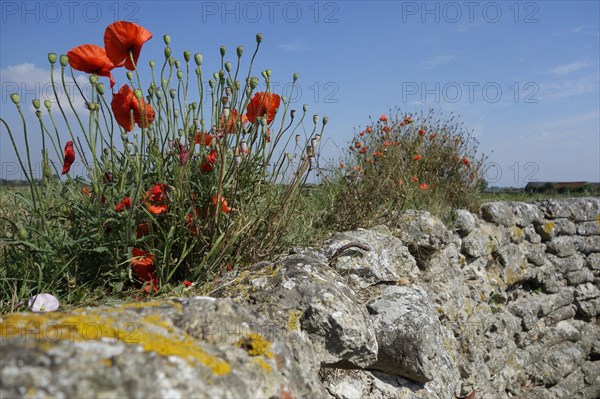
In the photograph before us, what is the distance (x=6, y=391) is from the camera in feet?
2.75

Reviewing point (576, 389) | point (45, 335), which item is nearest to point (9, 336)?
point (45, 335)

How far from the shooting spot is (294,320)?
168cm

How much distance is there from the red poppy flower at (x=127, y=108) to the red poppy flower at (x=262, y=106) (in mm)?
456

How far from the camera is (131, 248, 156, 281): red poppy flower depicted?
1.88 meters

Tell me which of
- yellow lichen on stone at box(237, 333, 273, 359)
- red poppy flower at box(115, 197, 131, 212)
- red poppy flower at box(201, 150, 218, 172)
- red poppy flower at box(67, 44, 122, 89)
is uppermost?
red poppy flower at box(67, 44, 122, 89)

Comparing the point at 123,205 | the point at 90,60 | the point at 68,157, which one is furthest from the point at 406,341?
the point at 90,60

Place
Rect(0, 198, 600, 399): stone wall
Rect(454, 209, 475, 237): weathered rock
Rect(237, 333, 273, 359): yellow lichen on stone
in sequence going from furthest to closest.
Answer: Rect(454, 209, 475, 237): weathered rock → Rect(237, 333, 273, 359): yellow lichen on stone → Rect(0, 198, 600, 399): stone wall

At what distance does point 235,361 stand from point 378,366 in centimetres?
125

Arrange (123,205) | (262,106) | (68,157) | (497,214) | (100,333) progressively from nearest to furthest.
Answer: (100,333) → (123,205) → (68,157) → (262,106) → (497,214)

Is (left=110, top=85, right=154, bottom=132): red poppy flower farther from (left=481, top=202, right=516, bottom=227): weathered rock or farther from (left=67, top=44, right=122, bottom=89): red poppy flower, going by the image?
(left=481, top=202, right=516, bottom=227): weathered rock

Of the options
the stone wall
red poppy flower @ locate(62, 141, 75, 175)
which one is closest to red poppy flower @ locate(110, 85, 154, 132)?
red poppy flower @ locate(62, 141, 75, 175)

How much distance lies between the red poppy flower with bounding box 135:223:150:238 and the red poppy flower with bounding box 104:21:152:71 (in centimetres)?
63

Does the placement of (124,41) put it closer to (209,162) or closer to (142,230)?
(209,162)

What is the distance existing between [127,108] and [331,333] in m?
1.19
